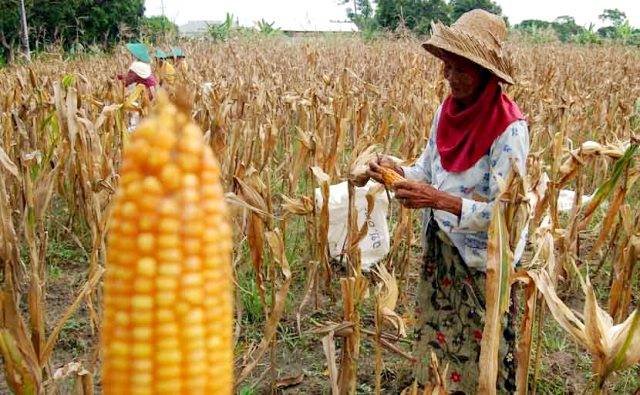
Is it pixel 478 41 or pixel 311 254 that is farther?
pixel 311 254

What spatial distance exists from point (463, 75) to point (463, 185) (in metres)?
0.43

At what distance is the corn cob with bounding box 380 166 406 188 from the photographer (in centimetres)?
246

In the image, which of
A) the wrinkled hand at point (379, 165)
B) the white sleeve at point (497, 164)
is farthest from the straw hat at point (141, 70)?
the white sleeve at point (497, 164)

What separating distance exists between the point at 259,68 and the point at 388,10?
65.4 feet

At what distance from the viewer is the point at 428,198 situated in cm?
236

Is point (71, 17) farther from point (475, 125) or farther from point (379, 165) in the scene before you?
point (475, 125)

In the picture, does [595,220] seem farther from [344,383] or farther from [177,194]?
[177,194]

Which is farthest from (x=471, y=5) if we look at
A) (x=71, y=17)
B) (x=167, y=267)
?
(x=167, y=267)

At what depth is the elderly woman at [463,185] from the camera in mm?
2352

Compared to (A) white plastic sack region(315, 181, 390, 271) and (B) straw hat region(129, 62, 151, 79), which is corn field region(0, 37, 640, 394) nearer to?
(A) white plastic sack region(315, 181, 390, 271)

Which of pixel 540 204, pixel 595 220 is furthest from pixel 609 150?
pixel 595 220

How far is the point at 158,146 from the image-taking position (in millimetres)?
671

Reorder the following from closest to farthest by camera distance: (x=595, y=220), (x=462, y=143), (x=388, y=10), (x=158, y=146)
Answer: (x=158, y=146) < (x=462, y=143) < (x=595, y=220) < (x=388, y=10)

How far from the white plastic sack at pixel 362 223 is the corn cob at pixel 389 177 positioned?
1.27 metres
